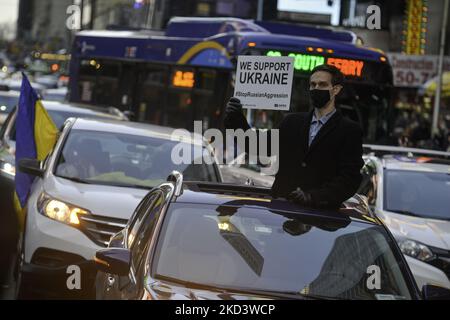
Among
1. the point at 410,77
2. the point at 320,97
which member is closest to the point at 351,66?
the point at 320,97

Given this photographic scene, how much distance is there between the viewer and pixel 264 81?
331 inches

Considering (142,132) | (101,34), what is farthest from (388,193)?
(101,34)

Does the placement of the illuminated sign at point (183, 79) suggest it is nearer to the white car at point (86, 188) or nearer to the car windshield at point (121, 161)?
the white car at point (86, 188)

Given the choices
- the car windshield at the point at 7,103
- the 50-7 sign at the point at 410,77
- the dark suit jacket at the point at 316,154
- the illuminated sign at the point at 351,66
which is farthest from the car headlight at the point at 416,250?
the 50-7 sign at the point at 410,77

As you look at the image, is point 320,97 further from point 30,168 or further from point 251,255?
point 30,168

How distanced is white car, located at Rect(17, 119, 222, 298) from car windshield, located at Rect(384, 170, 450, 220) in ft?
6.82

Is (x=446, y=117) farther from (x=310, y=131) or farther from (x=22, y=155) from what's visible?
(x=310, y=131)

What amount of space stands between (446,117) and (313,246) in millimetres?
29470

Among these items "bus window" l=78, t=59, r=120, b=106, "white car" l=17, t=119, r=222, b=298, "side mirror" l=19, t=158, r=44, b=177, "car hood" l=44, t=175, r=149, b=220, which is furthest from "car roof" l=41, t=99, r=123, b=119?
"bus window" l=78, t=59, r=120, b=106

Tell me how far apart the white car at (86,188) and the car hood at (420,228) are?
6.00ft

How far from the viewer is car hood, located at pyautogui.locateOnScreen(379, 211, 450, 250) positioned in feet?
32.2

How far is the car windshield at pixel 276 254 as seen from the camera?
205 inches
